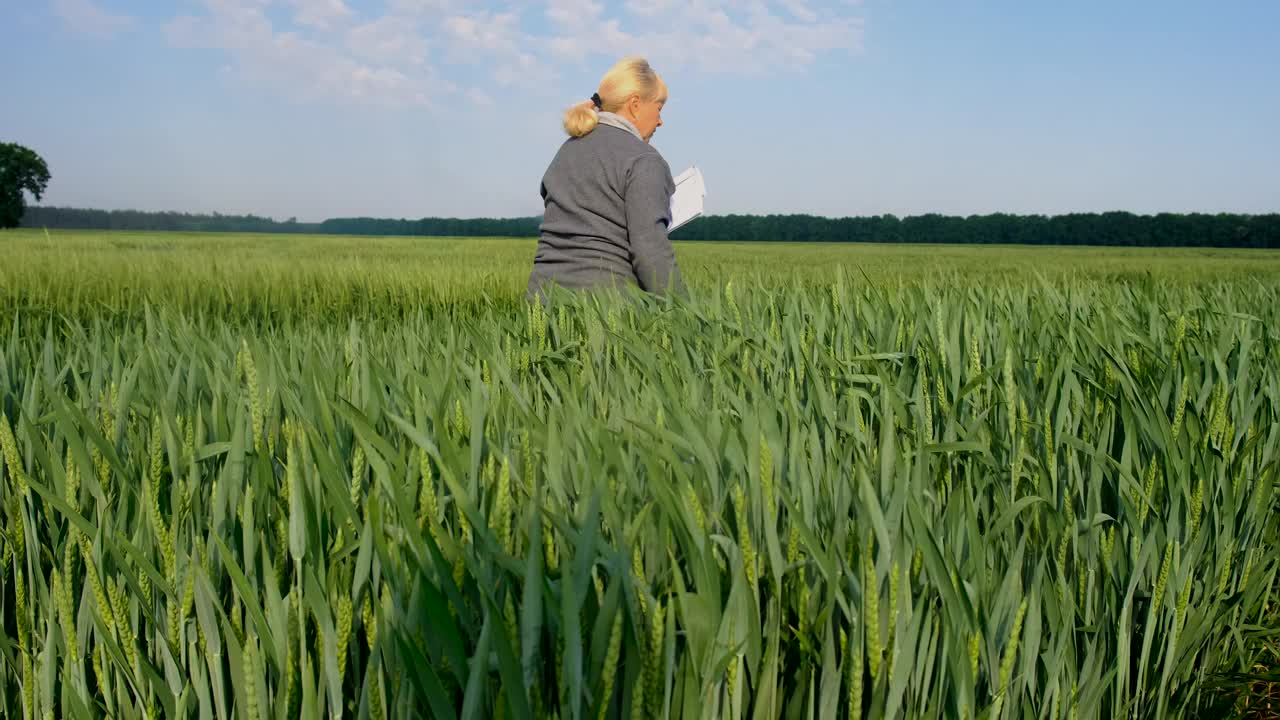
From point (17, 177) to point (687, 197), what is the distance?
65.7 metres

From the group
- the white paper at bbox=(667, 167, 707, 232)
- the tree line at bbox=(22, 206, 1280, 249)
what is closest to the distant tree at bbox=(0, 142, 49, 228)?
the tree line at bbox=(22, 206, 1280, 249)

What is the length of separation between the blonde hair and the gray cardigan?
8 cm

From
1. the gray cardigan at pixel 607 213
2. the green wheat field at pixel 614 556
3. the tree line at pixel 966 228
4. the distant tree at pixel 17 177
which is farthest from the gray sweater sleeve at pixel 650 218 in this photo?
the distant tree at pixel 17 177

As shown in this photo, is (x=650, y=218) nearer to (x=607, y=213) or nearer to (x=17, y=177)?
(x=607, y=213)

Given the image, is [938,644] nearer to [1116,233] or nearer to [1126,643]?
[1126,643]

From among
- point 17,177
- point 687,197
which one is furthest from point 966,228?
point 17,177

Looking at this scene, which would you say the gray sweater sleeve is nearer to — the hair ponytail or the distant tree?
the hair ponytail

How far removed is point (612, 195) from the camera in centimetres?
340

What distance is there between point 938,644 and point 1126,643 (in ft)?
0.99

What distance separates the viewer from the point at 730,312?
2334 millimetres

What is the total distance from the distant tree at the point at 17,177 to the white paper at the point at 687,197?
208ft

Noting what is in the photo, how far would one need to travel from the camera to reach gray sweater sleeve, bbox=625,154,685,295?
3.29m

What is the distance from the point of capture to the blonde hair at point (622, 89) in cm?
348

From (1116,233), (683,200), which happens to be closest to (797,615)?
(683,200)
